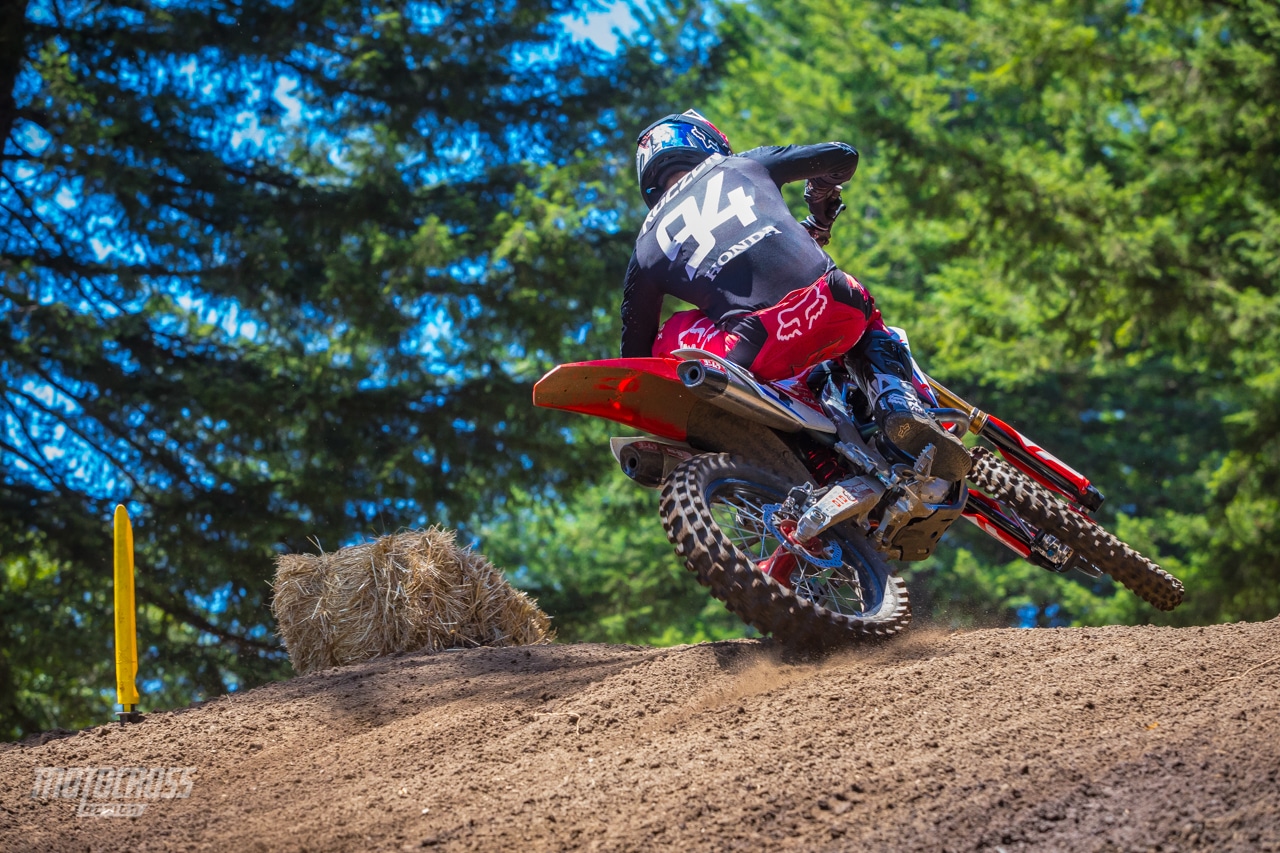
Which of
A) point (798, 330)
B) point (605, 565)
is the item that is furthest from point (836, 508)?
point (605, 565)

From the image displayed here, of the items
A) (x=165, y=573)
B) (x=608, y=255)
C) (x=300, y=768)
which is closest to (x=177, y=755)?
(x=300, y=768)

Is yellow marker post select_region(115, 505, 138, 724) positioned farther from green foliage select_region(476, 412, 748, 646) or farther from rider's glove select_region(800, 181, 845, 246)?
green foliage select_region(476, 412, 748, 646)

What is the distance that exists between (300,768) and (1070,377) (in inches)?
847

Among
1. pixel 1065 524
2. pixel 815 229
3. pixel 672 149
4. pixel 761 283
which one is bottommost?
pixel 1065 524

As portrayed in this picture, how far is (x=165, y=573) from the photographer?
1209 centimetres

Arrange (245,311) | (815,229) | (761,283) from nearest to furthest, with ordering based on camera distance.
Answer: (761,283)
(815,229)
(245,311)

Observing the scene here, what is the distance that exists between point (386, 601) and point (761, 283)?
251 cm

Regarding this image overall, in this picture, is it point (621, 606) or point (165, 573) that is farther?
point (621, 606)

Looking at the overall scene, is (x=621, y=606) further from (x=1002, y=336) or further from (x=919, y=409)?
(x=919, y=409)

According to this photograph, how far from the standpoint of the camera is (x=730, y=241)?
183 inches

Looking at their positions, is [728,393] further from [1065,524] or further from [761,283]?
[1065,524]

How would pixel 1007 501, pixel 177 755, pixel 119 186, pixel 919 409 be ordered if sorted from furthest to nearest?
pixel 119 186
pixel 1007 501
pixel 919 409
pixel 177 755

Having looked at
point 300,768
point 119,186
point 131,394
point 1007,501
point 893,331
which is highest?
point 119,186

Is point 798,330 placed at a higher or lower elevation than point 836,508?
higher
